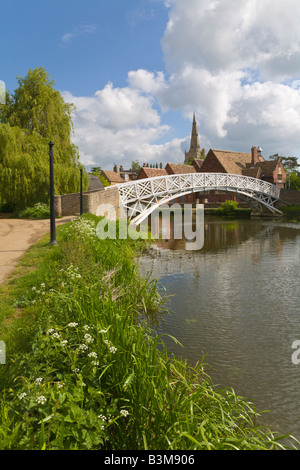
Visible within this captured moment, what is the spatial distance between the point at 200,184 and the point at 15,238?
21741 mm

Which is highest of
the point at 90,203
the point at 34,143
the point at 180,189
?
the point at 34,143

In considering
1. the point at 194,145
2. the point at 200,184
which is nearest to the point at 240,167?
the point at 200,184

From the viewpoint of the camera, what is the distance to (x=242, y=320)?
786cm

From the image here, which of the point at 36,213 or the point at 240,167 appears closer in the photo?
the point at 36,213

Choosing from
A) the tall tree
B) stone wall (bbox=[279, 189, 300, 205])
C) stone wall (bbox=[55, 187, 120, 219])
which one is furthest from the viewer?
stone wall (bbox=[279, 189, 300, 205])

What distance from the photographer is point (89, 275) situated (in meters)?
6.66

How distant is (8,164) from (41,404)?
1941 centimetres

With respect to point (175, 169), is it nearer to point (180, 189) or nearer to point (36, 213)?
point (180, 189)

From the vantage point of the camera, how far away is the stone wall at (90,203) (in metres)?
19.5

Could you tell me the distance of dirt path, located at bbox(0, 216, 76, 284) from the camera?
8752 millimetres

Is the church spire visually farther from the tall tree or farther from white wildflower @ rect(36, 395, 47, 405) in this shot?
white wildflower @ rect(36, 395, 47, 405)
